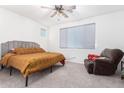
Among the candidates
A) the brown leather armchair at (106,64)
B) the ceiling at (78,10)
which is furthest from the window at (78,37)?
the brown leather armchair at (106,64)

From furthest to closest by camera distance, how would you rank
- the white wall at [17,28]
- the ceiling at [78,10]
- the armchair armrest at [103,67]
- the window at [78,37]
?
the window at [78,37] < the white wall at [17,28] < the ceiling at [78,10] < the armchair armrest at [103,67]

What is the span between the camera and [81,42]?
4.83 metres

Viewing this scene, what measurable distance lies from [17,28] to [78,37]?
2890 millimetres

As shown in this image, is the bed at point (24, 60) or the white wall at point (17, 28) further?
the white wall at point (17, 28)

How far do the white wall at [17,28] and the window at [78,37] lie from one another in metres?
1.42

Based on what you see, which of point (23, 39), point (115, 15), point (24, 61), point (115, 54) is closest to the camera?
point (24, 61)

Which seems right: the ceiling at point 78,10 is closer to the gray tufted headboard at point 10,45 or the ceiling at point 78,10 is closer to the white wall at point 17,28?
the white wall at point 17,28

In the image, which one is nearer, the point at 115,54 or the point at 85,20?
the point at 115,54

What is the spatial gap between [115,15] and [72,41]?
2.29 m

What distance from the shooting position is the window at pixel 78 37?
4484 millimetres

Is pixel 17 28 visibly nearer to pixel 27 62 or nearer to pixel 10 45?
pixel 10 45
